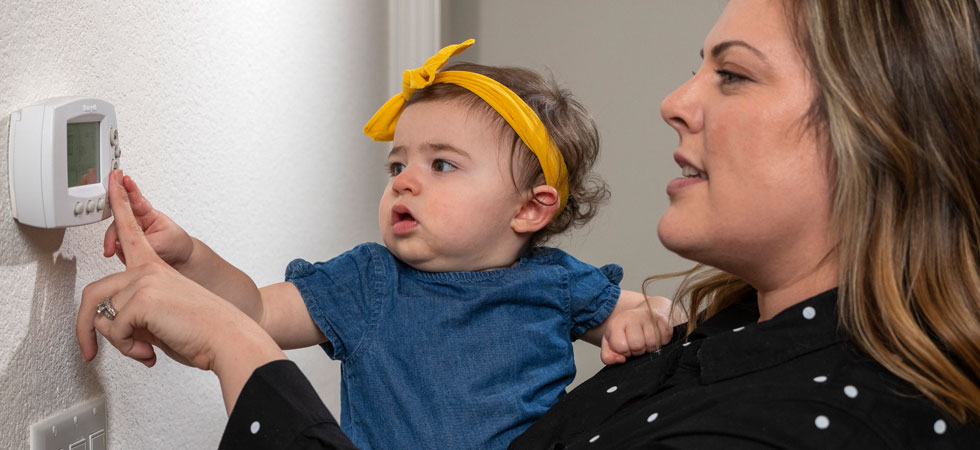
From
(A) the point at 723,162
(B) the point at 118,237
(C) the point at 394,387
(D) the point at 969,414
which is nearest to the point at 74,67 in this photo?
(B) the point at 118,237

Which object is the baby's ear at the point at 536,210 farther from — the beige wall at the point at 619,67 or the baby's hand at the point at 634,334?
the beige wall at the point at 619,67

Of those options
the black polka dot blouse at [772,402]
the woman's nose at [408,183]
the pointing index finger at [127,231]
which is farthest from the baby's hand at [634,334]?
the pointing index finger at [127,231]

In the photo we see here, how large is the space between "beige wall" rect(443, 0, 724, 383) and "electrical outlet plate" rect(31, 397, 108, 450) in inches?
68.6

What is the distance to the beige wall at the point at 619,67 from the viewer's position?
97.3 inches

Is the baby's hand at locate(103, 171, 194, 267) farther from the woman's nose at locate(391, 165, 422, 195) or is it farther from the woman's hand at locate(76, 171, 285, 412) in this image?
the woman's nose at locate(391, 165, 422, 195)

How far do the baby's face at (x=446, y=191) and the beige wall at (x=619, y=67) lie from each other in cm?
133

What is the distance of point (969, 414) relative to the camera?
0.75 metres

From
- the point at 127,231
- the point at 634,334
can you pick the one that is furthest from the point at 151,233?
the point at 634,334

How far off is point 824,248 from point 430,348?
1.66ft

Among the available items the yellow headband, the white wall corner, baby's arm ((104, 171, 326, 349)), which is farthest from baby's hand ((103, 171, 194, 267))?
the white wall corner

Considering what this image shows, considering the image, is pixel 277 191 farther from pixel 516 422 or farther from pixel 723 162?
pixel 723 162

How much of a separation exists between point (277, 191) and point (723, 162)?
817 millimetres

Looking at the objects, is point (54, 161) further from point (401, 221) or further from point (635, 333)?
point (635, 333)

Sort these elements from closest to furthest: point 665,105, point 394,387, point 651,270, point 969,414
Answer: point 969,414 → point 665,105 → point 394,387 → point 651,270
